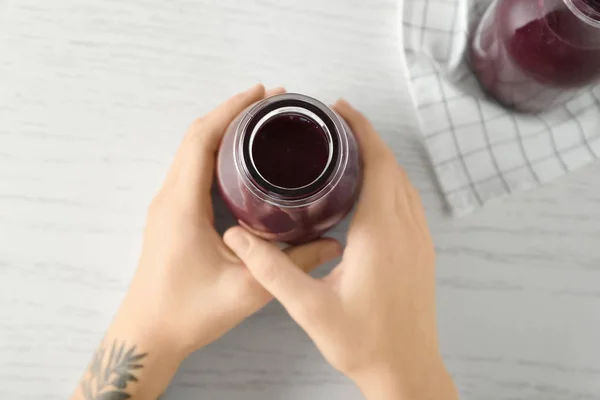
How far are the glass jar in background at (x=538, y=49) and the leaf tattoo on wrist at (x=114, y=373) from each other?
46 centimetres

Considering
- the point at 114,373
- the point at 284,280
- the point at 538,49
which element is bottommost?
the point at 114,373

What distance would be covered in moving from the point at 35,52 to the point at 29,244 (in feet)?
0.71

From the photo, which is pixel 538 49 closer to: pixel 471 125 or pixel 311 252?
pixel 471 125

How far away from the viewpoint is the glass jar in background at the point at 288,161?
41 cm

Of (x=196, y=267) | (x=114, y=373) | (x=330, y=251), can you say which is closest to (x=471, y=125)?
(x=330, y=251)

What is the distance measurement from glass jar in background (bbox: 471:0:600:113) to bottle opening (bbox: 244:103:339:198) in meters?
0.22

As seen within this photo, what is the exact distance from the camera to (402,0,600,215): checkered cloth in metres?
0.58

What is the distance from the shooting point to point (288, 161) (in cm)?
43

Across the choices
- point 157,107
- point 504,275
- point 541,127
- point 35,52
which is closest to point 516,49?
point 541,127

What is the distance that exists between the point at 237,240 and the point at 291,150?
10 cm

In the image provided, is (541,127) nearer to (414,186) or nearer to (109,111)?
(414,186)

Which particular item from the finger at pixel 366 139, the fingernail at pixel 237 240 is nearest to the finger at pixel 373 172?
the finger at pixel 366 139

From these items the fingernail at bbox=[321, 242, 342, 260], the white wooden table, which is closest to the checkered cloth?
the white wooden table

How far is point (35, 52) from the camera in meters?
0.59
